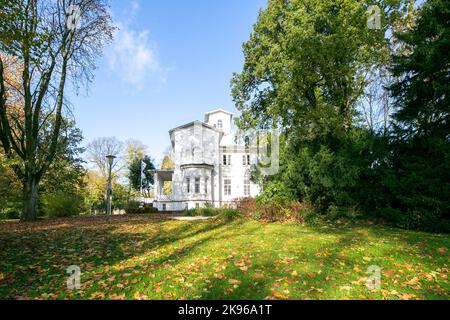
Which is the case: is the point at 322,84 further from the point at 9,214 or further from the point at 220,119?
the point at 9,214

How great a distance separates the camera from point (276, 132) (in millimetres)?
20609

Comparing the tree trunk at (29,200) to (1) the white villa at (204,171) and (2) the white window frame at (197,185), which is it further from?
(2) the white window frame at (197,185)

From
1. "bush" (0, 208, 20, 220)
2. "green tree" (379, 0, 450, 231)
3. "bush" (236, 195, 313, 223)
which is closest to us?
"green tree" (379, 0, 450, 231)

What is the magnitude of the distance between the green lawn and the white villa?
21.0 meters

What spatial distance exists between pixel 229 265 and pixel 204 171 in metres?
25.5

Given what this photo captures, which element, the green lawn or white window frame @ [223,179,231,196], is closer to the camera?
the green lawn

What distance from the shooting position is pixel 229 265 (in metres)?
6.32

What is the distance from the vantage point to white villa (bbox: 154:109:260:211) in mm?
31438

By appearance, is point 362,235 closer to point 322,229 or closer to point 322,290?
point 322,229

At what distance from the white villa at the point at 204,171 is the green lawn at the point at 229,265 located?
69.1ft

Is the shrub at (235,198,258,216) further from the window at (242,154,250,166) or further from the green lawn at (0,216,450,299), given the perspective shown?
the window at (242,154,250,166)

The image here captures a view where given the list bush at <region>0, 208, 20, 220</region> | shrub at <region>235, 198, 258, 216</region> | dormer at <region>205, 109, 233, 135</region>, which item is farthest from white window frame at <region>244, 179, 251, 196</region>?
bush at <region>0, 208, 20, 220</region>
